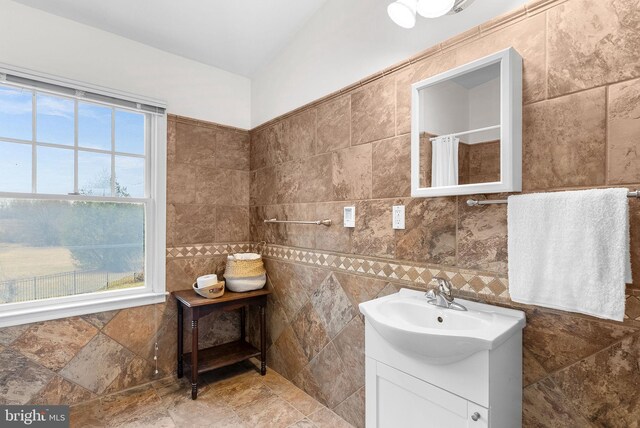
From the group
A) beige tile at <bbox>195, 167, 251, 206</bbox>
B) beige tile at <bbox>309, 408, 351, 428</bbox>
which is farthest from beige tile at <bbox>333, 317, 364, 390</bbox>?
beige tile at <bbox>195, 167, 251, 206</bbox>

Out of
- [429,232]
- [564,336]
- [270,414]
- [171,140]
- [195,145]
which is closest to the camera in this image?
[564,336]

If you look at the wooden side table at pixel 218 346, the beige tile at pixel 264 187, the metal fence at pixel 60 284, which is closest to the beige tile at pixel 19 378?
the metal fence at pixel 60 284

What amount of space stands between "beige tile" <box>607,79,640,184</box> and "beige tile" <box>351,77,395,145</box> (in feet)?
2.95

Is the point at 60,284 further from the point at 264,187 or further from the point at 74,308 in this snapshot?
the point at 264,187

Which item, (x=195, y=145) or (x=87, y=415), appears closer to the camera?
(x=87, y=415)

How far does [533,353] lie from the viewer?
1.26 meters

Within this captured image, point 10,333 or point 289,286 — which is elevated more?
point 289,286

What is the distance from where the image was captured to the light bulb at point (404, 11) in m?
1.47

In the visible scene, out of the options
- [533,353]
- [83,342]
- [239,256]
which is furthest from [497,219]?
[83,342]

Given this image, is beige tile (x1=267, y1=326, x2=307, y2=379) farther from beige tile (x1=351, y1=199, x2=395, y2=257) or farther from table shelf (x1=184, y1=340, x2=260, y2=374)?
beige tile (x1=351, y1=199, x2=395, y2=257)

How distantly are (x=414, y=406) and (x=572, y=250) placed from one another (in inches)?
33.0

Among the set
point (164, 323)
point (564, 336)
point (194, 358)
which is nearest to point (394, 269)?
point (564, 336)

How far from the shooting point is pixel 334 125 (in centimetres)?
210

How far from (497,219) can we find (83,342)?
8.58 ft
